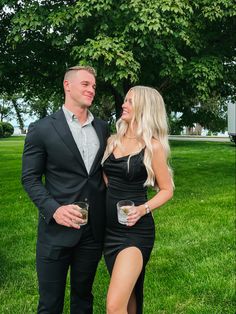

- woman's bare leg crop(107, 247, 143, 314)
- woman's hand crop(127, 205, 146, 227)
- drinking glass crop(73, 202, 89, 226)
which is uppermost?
drinking glass crop(73, 202, 89, 226)

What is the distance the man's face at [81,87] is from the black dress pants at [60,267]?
3.08 ft

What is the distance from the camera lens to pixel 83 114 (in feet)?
11.8

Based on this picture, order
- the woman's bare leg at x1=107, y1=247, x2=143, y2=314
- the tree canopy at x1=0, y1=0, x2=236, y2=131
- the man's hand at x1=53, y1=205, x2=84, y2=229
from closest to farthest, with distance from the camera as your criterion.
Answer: the man's hand at x1=53, y1=205, x2=84, y2=229, the woman's bare leg at x1=107, y1=247, x2=143, y2=314, the tree canopy at x1=0, y1=0, x2=236, y2=131

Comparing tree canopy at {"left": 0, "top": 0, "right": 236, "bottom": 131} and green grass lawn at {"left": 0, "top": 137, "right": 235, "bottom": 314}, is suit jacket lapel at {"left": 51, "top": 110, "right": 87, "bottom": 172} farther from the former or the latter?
tree canopy at {"left": 0, "top": 0, "right": 236, "bottom": 131}

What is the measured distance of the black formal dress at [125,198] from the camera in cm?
354

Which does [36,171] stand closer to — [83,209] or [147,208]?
[83,209]

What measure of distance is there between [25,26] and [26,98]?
7.87 metres

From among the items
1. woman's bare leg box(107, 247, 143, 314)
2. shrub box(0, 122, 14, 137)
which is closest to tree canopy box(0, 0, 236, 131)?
woman's bare leg box(107, 247, 143, 314)

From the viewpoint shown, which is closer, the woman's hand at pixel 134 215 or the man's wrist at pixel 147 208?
the woman's hand at pixel 134 215

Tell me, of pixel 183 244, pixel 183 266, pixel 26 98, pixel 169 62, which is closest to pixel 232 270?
pixel 183 266

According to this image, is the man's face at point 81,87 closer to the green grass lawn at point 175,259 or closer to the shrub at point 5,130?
the green grass lawn at point 175,259

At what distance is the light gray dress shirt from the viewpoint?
3.55 meters

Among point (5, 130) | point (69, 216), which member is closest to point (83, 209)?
point (69, 216)

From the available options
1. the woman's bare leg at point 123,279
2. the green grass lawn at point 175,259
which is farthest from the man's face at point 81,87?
the green grass lawn at point 175,259
